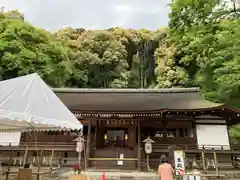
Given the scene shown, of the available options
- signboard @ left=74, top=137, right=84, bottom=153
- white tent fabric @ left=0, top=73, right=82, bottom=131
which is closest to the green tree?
signboard @ left=74, top=137, right=84, bottom=153

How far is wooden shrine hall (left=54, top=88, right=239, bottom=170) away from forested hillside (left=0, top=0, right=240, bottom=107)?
1.95 metres

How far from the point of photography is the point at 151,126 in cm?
1181

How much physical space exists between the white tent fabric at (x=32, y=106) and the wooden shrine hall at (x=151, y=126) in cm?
615

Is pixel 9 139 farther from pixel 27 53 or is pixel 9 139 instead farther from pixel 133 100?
pixel 27 53

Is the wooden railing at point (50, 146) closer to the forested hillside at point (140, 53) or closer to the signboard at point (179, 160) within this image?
the signboard at point (179, 160)

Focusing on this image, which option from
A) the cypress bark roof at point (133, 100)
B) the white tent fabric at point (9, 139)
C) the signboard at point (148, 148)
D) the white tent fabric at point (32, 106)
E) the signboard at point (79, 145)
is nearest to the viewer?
the white tent fabric at point (32, 106)

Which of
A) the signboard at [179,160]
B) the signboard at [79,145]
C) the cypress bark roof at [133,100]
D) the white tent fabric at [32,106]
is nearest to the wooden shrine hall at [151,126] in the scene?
the cypress bark roof at [133,100]

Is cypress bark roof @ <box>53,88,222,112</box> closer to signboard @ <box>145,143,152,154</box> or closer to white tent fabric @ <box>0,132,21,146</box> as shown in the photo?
signboard @ <box>145,143,152,154</box>

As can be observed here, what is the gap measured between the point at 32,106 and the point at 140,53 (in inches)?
1114

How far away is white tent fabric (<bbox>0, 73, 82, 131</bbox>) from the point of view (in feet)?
11.5

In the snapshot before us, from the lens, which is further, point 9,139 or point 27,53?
point 27,53

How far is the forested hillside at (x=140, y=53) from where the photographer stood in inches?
277

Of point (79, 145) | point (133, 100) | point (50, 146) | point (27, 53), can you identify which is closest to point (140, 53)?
point (27, 53)

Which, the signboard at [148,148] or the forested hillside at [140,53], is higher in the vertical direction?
the forested hillside at [140,53]
